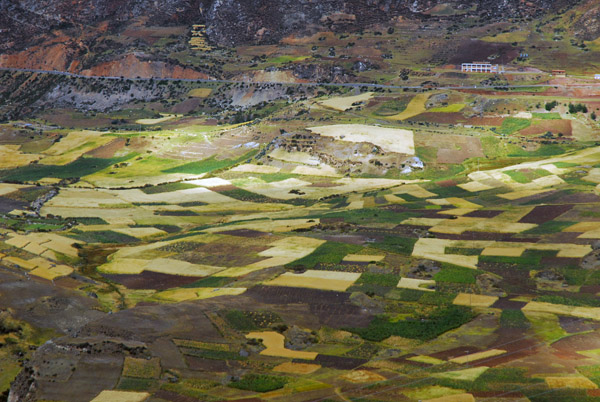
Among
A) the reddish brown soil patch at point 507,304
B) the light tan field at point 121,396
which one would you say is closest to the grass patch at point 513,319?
the reddish brown soil patch at point 507,304

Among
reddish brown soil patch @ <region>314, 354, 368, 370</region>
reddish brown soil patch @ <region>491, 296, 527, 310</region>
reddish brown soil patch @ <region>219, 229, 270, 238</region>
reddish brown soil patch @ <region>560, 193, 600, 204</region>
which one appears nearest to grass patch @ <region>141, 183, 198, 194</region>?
reddish brown soil patch @ <region>219, 229, 270, 238</region>

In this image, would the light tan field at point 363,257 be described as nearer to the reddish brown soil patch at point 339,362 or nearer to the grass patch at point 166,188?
the reddish brown soil patch at point 339,362

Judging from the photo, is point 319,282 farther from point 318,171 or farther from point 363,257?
point 318,171

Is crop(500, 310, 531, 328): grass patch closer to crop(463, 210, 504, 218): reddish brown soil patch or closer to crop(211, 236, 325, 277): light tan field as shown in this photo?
crop(211, 236, 325, 277): light tan field

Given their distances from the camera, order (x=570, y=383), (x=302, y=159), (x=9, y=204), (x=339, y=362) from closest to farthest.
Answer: (x=570, y=383) < (x=339, y=362) < (x=9, y=204) < (x=302, y=159)

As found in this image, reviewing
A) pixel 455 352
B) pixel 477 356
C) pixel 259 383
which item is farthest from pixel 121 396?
pixel 477 356

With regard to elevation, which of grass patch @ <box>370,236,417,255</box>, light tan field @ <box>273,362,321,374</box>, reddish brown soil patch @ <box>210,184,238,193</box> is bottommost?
reddish brown soil patch @ <box>210,184,238,193</box>
